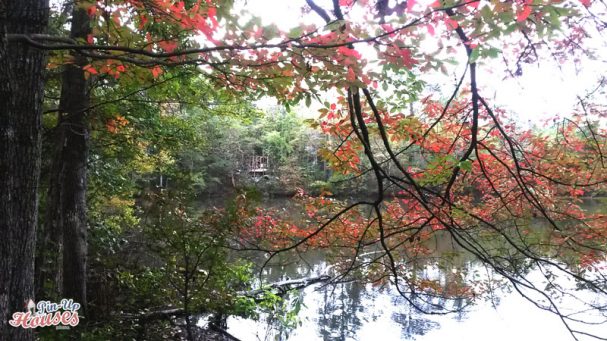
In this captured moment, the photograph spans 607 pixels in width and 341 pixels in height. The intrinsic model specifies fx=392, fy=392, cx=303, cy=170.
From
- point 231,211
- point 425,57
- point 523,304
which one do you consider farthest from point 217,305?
point 523,304

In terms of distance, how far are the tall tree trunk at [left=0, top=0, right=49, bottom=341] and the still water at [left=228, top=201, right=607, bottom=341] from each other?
4.12 metres

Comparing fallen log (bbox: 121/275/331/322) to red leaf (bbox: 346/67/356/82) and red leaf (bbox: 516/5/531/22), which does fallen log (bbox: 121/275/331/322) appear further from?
red leaf (bbox: 516/5/531/22)

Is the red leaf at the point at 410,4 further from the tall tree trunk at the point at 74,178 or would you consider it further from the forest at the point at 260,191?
the tall tree trunk at the point at 74,178

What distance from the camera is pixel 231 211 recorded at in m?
3.60

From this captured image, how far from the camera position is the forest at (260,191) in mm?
1820

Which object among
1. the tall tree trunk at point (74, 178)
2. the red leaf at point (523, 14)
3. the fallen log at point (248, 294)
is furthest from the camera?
the fallen log at point (248, 294)

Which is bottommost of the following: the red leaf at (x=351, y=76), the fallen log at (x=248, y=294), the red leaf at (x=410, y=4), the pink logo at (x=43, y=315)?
the pink logo at (x=43, y=315)

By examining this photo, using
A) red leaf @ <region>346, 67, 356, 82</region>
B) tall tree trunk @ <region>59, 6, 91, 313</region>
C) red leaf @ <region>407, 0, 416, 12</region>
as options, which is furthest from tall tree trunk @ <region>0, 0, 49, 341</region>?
tall tree trunk @ <region>59, 6, 91, 313</region>

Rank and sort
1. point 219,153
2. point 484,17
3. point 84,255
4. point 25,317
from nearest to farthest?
1. point 484,17
2. point 25,317
3. point 84,255
4. point 219,153

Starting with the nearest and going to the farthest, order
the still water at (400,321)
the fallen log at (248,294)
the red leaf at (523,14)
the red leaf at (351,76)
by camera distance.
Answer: the red leaf at (523,14), the red leaf at (351,76), the fallen log at (248,294), the still water at (400,321)

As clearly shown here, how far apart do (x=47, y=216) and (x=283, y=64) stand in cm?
338

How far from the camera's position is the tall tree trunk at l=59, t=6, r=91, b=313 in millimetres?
4121

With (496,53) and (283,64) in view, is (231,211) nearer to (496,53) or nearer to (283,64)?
(283,64)

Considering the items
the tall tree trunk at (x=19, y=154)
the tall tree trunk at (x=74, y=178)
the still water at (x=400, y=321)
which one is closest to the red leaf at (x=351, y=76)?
the tall tree trunk at (x=19, y=154)
